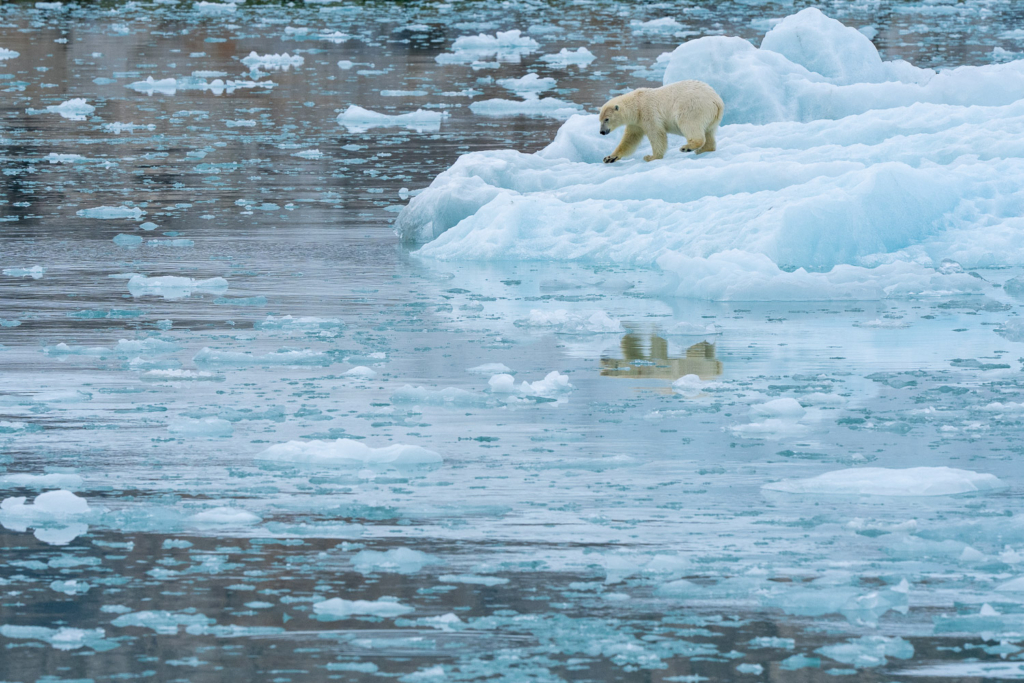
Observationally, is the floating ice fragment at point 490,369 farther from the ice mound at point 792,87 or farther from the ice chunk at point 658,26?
the ice chunk at point 658,26

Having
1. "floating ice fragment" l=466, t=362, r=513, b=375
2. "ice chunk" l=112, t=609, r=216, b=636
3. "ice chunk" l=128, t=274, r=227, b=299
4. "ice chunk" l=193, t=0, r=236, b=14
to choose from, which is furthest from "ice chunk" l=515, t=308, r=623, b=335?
"ice chunk" l=193, t=0, r=236, b=14

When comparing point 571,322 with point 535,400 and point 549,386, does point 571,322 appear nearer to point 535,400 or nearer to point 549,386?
point 549,386

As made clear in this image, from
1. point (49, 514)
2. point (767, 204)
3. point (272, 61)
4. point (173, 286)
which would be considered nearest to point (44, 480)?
point (49, 514)

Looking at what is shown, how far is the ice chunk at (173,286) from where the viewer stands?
7.00 m

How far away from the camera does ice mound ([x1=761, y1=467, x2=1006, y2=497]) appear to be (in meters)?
4.11

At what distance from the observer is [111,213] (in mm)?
9117

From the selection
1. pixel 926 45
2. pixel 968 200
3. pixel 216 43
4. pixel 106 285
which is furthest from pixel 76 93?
pixel 926 45

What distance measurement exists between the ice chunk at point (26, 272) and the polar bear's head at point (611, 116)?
3.81m

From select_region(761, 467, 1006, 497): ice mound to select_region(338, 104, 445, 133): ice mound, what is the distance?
9.91 metres

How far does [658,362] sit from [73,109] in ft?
34.8

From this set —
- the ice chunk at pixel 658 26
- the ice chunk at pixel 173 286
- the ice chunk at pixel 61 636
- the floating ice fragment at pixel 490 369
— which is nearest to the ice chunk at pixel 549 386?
the floating ice fragment at pixel 490 369

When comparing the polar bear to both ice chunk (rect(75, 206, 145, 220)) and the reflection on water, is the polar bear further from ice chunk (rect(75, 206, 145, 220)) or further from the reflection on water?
the reflection on water

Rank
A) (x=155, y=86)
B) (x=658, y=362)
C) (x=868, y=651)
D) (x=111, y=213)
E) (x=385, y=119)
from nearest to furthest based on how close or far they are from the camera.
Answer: (x=868, y=651), (x=658, y=362), (x=111, y=213), (x=385, y=119), (x=155, y=86)

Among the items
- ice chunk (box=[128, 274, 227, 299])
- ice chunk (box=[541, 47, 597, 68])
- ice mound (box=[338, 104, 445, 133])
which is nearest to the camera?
ice chunk (box=[128, 274, 227, 299])
